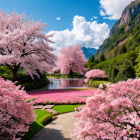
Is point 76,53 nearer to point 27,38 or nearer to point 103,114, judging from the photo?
point 27,38

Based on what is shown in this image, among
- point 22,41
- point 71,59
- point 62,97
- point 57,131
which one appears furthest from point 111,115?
point 71,59

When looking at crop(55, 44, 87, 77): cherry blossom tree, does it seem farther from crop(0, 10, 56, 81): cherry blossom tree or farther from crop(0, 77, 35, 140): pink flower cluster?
crop(0, 77, 35, 140): pink flower cluster

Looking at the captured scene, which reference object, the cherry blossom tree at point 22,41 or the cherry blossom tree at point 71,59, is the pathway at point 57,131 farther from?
the cherry blossom tree at point 71,59

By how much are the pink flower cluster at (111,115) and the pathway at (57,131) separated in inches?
61.0

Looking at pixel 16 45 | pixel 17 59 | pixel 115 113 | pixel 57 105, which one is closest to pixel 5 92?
pixel 115 113

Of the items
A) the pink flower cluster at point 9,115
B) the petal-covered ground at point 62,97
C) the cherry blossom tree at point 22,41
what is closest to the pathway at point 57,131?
the pink flower cluster at point 9,115

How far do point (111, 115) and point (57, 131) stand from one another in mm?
2498

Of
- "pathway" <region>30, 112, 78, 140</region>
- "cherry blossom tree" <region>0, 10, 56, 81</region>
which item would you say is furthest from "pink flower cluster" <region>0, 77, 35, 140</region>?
"cherry blossom tree" <region>0, 10, 56, 81</region>

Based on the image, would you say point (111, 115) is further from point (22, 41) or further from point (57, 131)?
point (22, 41)

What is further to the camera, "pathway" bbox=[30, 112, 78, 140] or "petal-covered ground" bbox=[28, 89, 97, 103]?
"petal-covered ground" bbox=[28, 89, 97, 103]

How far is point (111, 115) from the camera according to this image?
2465 millimetres

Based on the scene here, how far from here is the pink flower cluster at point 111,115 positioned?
2.17 m

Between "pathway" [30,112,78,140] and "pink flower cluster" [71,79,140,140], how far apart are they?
155 cm

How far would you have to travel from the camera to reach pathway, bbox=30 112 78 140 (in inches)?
146
